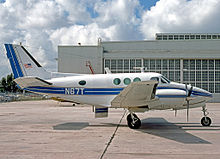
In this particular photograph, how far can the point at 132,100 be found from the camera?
11.1m

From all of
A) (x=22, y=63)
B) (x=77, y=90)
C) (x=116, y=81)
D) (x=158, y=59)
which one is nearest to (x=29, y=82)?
(x=22, y=63)

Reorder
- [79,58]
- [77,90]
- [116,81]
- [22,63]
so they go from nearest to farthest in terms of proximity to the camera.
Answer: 1. [116,81]
2. [77,90]
3. [22,63]
4. [79,58]

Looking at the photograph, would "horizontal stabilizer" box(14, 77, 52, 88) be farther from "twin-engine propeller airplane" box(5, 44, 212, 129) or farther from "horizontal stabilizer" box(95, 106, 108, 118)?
"horizontal stabilizer" box(95, 106, 108, 118)

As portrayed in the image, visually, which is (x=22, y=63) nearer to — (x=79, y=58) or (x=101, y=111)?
(x=101, y=111)

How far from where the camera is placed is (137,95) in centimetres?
1070

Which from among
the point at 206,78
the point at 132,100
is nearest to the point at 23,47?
the point at 132,100

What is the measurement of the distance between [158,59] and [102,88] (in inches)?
1189

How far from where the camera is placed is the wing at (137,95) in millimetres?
10055

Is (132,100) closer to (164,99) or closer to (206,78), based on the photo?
(164,99)

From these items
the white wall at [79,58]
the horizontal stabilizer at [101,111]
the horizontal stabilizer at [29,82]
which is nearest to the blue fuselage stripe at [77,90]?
the horizontal stabilizer at [29,82]

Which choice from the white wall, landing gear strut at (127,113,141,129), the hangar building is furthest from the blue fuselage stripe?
the white wall

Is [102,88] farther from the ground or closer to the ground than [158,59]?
closer to the ground

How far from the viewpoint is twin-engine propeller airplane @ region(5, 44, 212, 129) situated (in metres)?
11.5

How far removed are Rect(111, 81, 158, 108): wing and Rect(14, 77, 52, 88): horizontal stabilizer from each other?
4012mm
